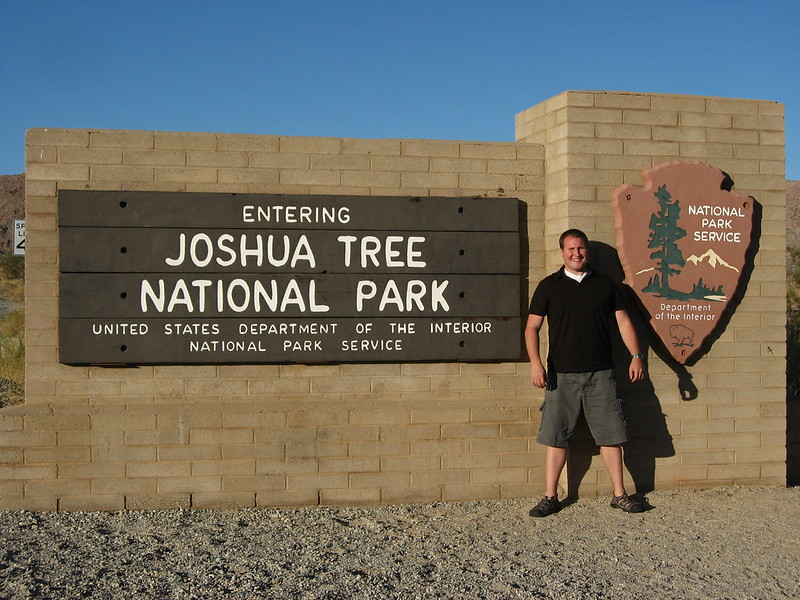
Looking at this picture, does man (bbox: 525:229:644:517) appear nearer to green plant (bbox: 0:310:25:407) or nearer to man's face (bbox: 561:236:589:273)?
man's face (bbox: 561:236:589:273)

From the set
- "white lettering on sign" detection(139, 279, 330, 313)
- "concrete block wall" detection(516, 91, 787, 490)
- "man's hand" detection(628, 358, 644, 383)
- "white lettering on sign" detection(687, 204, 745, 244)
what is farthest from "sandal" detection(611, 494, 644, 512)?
"white lettering on sign" detection(139, 279, 330, 313)

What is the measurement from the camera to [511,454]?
6641 mm

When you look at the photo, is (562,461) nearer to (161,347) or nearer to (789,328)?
(161,347)

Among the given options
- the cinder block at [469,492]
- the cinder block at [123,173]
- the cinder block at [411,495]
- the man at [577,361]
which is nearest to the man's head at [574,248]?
the man at [577,361]

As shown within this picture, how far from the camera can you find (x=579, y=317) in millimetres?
6145

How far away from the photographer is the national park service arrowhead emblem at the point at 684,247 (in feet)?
21.8

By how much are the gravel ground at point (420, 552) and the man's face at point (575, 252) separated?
1.76m

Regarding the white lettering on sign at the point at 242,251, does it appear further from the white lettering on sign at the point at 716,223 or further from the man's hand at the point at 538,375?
the white lettering on sign at the point at 716,223

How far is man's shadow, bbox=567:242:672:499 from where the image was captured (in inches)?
261

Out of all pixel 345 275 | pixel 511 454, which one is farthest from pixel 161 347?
pixel 511 454

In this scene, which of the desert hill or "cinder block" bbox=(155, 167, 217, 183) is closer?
"cinder block" bbox=(155, 167, 217, 183)

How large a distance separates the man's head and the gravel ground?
1.76 meters

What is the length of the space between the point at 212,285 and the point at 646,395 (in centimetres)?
337

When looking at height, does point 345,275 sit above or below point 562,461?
above
